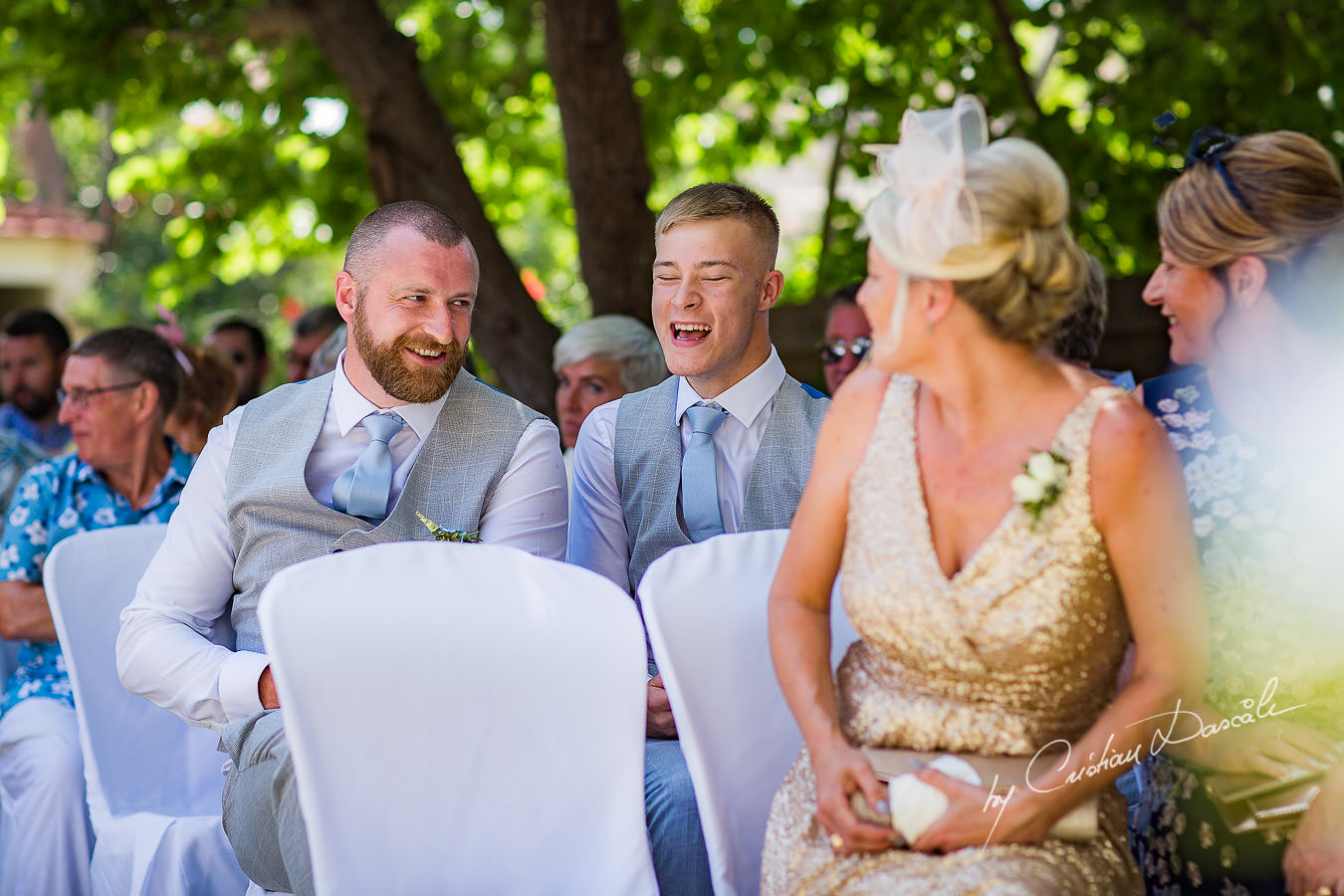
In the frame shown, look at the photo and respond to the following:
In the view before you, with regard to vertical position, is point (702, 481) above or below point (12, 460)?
below

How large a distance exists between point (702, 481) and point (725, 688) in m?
0.87

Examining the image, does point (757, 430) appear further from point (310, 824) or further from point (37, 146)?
point (37, 146)

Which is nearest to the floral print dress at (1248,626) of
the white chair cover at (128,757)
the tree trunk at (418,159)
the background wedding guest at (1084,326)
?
the background wedding guest at (1084,326)

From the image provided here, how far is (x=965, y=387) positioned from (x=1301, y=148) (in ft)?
2.56

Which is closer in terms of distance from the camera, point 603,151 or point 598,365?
point 598,365

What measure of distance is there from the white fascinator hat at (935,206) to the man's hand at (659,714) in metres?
1.23

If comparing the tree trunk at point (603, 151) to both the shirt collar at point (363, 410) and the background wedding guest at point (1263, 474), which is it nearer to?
the shirt collar at point (363, 410)

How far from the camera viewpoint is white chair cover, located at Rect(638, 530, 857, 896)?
7.54ft

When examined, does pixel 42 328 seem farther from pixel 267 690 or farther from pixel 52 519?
pixel 267 690

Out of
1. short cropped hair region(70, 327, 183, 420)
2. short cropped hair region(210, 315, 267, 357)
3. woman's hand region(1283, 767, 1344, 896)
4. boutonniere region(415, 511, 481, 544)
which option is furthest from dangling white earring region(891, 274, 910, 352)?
short cropped hair region(210, 315, 267, 357)

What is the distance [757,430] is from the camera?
3.25m

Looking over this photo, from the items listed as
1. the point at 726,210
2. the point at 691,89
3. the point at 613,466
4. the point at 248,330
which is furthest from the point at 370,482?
the point at 691,89

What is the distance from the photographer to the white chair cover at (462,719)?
2121 millimetres

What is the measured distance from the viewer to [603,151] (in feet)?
17.4
